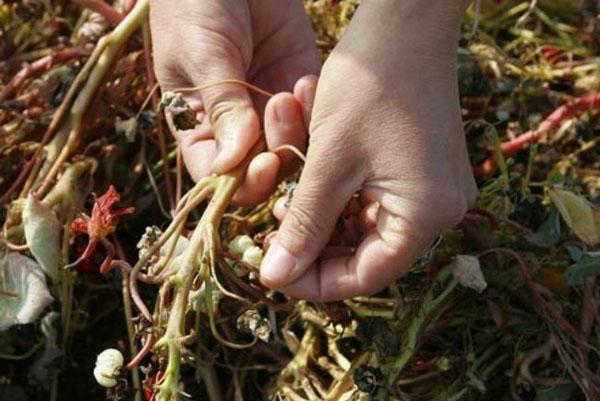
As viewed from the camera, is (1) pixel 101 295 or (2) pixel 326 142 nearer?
(2) pixel 326 142

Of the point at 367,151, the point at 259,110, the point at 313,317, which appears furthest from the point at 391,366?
the point at 259,110

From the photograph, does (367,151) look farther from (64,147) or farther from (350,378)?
(64,147)

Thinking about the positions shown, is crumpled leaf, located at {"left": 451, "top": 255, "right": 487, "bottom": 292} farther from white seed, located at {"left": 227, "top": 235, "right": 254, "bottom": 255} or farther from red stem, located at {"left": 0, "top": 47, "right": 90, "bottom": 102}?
red stem, located at {"left": 0, "top": 47, "right": 90, "bottom": 102}

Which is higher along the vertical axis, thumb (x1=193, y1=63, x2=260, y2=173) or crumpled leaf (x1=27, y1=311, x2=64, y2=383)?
thumb (x1=193, y1=63, x2=260, y2=173)

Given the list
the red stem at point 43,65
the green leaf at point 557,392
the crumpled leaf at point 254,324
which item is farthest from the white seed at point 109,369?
the red stem at point 43,65

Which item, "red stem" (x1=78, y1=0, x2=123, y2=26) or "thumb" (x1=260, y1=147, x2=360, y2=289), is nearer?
"thumb" (x1=260, y1=147, x2=360, y2=289)

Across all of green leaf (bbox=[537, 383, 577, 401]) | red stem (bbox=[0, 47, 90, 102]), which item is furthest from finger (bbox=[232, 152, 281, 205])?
red stem (bbox=[0, 47, 90, 102])

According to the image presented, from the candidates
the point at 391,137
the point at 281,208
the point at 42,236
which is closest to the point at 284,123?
the point at 281,208

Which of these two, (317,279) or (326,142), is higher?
(326,142)
